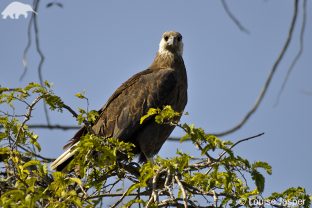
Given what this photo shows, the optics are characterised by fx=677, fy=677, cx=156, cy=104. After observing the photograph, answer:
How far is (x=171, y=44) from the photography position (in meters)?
8.05

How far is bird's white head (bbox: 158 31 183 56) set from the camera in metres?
8.05

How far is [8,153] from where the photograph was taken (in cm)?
454

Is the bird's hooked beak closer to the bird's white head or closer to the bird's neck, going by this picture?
the bird's white head

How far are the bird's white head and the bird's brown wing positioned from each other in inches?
28.4

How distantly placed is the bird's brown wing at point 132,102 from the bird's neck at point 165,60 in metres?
0.38

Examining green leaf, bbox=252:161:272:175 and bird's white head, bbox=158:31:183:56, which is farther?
bird's white head, bbox=158:31:183:56

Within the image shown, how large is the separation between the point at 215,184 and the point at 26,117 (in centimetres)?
133

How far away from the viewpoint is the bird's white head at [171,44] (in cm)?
805

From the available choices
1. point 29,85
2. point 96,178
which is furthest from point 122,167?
point 29,85

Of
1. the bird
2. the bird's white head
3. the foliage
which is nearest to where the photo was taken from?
the foliage

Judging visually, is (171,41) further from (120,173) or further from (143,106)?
(120,173)

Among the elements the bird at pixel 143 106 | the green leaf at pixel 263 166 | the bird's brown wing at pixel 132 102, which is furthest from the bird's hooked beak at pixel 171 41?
the green leaf at pixel 263 166

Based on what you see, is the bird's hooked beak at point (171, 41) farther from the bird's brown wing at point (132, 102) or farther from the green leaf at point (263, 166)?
the green leaf at point (263, 166)

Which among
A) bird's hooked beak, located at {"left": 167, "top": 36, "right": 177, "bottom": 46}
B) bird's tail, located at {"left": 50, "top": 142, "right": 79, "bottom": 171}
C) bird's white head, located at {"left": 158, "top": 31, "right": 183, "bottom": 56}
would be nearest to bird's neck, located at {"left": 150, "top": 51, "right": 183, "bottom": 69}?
bird's white head, located at {"left": 158, "top": 31, "right": 183, "bottom": 56}
